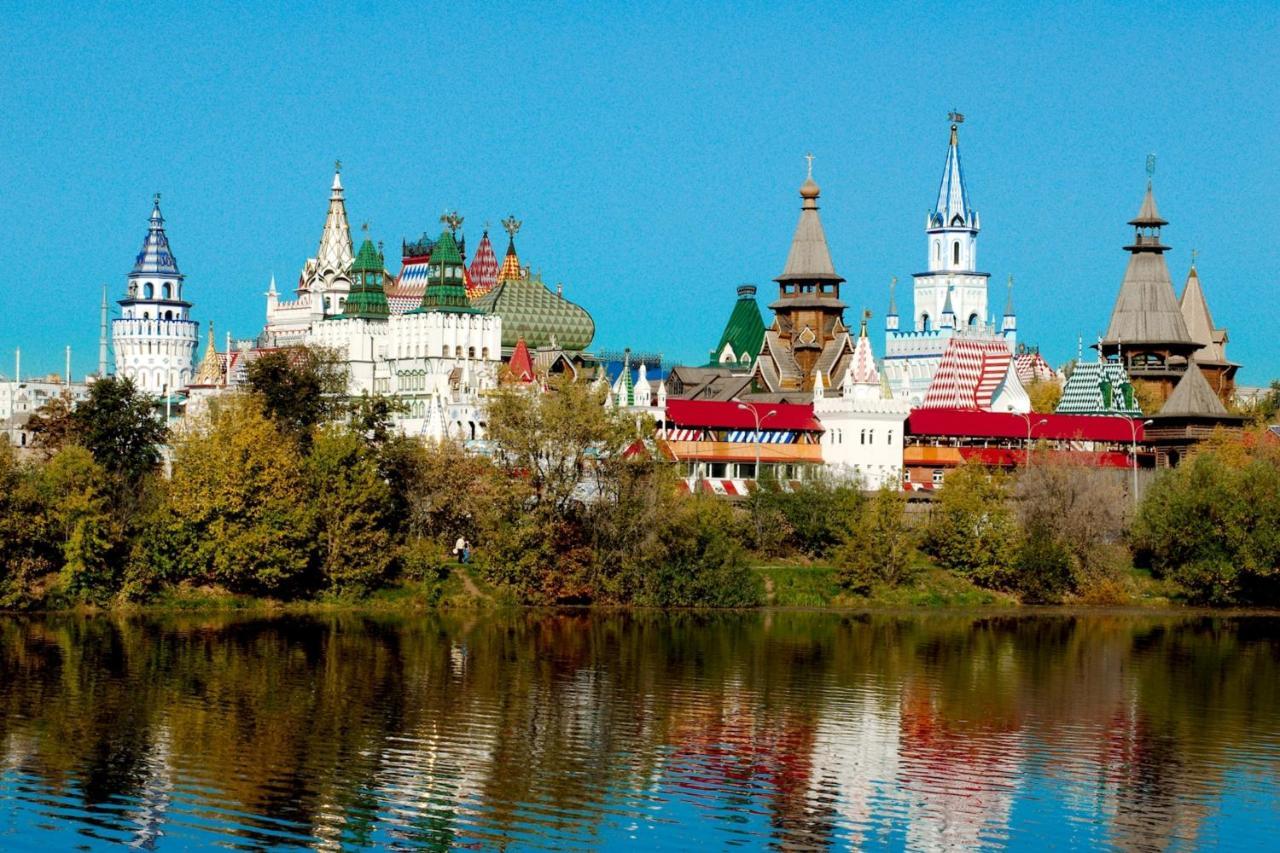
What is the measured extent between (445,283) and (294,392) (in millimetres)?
18607

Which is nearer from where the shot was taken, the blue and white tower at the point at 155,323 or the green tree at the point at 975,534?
the green tree at the point at 975,534

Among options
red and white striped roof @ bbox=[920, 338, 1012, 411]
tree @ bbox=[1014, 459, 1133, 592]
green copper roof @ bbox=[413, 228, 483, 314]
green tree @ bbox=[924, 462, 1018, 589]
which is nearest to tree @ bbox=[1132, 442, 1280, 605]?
tree @ bbox=[1014, 459, 1133, 592]

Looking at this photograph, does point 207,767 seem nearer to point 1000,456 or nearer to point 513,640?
point 513,640

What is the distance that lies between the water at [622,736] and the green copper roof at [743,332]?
200 feet

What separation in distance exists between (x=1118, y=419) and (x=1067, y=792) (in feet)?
182

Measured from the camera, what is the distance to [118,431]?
7075 cm

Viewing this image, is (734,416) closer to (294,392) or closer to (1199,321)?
(294,392)

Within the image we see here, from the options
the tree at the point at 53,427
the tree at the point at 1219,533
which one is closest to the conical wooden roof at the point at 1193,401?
the tree at the point at 1219,533

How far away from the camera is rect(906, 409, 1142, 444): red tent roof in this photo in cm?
8656

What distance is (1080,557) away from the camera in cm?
7350

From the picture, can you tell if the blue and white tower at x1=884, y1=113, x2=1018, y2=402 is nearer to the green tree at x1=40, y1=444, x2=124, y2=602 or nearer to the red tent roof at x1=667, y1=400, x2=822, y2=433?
the red tent roof at x1=667, y1=400, x2=822, y2=433

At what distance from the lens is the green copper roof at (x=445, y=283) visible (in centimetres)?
9269

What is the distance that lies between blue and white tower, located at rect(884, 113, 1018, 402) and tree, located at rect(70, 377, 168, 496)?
45769 mm

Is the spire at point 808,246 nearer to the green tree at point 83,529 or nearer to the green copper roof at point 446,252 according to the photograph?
the green copper roof at point 446,252
